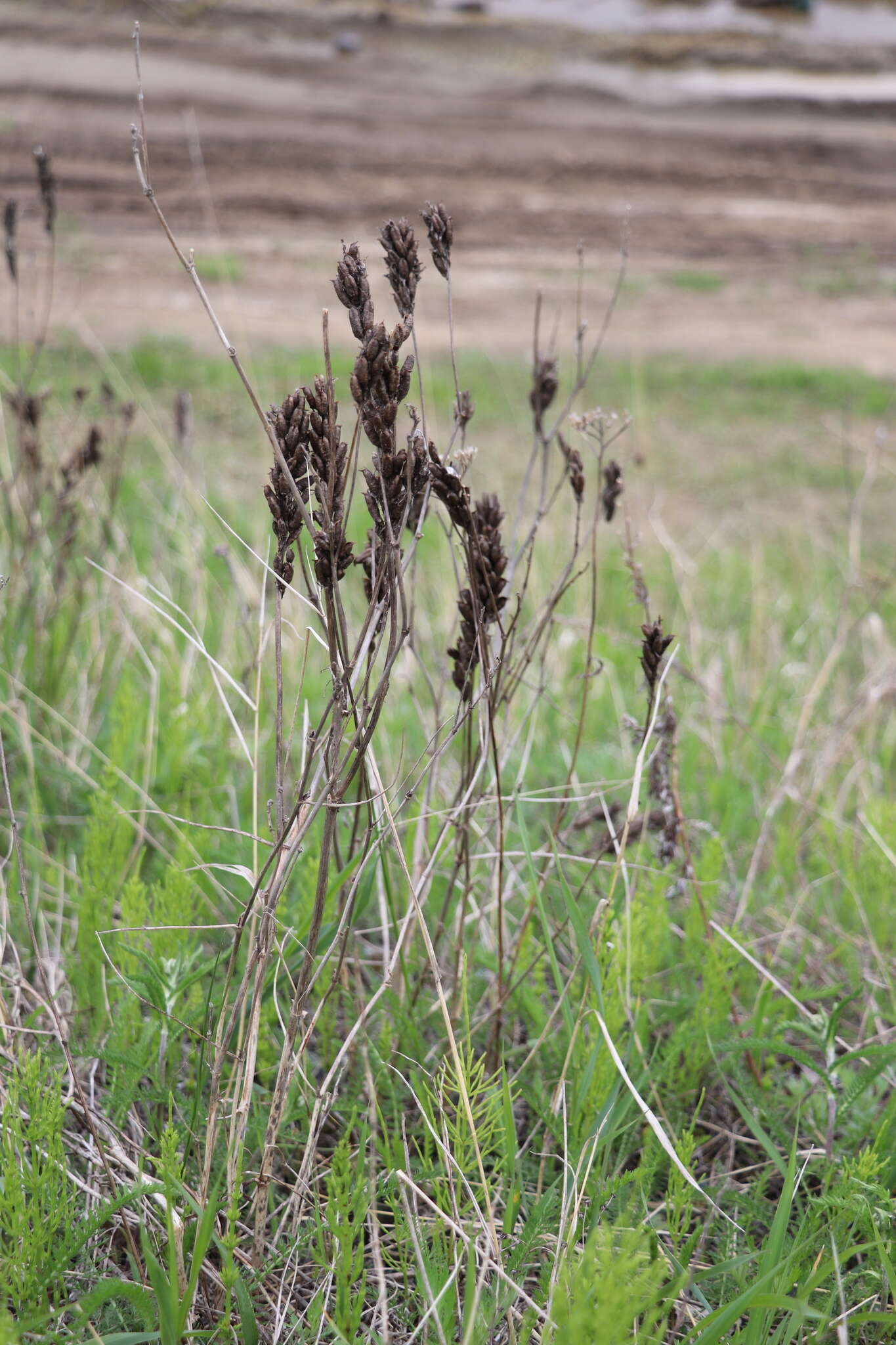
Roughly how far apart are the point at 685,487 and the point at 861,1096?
4.66 metres

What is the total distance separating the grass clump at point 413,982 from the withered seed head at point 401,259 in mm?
16

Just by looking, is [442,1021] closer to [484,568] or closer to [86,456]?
[484,568]

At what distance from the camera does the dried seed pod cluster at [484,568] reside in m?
1.12

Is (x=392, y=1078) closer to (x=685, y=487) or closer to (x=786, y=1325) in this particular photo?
(x=786, y=1325)

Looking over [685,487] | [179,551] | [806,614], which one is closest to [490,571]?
[179,551]

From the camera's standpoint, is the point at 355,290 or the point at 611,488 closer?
the point at 355,290

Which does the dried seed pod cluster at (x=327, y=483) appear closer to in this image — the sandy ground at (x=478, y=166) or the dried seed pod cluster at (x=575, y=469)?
the dried seed pod cluster at (x=575, y=469)

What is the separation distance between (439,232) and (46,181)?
1.14 m

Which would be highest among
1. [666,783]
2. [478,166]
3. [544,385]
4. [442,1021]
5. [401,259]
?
[478,166]

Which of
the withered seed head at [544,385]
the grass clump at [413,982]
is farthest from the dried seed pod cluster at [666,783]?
the withered seed head at [544,385]

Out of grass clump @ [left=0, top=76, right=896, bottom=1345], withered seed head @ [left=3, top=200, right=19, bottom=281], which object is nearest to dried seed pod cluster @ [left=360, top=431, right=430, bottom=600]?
grass clump @ [left=0, top=76, right=896, bottom=1345]

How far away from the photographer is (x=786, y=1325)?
43.1 inches

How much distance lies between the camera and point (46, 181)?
191cm

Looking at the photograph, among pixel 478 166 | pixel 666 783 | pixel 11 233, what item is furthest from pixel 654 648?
pixel 478 166
